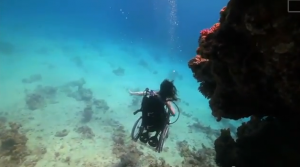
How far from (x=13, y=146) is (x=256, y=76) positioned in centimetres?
1289

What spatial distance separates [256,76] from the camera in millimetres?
3961

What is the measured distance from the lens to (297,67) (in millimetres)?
3193

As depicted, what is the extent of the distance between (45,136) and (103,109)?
703 centimetres

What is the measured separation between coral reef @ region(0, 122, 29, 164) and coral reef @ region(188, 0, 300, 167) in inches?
402

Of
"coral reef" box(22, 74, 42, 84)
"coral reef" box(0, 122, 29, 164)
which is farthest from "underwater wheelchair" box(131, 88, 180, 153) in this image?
"coral reef" box(22, 74, 42, 84)

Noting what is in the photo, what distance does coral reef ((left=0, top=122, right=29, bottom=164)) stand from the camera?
1163 cm

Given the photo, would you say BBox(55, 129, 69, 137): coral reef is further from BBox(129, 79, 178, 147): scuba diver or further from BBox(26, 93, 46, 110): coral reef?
BBox(129, 79, 178, 147): scuba diver

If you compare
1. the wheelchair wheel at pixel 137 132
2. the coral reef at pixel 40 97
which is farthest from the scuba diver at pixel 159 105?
the coral reef at pixel 40 97

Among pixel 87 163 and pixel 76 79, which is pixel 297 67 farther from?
pixel 76 79

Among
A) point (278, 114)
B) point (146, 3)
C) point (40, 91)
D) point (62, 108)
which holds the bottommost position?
point (278, 114)

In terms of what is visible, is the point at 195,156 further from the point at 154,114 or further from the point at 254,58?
the point at 254,58

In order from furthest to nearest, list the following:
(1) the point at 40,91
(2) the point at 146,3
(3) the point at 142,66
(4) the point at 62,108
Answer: (2) the point at 146,3, (3) the point at 142,66, (1) the point at 40,91, (4) the point at 62,108

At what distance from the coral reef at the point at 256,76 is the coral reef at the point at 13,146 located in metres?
10.2

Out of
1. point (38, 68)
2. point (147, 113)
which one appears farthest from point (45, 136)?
point (38, 68)
